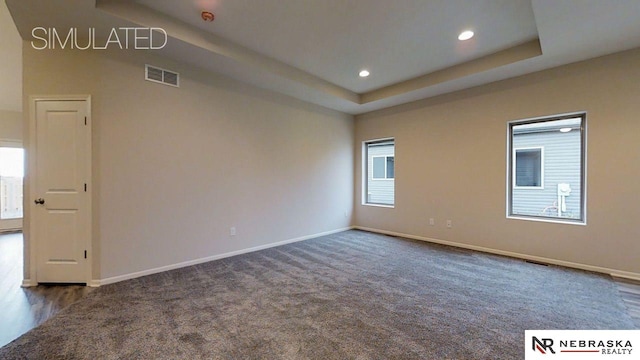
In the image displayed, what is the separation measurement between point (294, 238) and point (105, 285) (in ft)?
9.59

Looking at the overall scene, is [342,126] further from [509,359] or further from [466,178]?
[509,359]

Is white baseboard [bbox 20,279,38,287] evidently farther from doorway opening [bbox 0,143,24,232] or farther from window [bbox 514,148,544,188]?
window [bbox 514,148,544,188]

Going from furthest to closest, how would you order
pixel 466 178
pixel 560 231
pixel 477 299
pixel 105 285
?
pixel 466 178, pixel 560 231, pixel 105 285, pixel 477 299

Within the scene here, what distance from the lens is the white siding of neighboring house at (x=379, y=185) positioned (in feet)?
19.9

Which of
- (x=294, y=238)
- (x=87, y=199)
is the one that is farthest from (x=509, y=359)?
(x=87, y=199)

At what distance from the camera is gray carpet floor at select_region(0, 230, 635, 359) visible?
6.33 feet

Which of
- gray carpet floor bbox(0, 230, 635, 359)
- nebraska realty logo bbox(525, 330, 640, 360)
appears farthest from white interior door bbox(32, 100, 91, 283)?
nebraska realty logo bbox(525, 330, 640, 360)

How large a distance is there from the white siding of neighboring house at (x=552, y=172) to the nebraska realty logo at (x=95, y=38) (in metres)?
5.43

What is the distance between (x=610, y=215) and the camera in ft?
11.3

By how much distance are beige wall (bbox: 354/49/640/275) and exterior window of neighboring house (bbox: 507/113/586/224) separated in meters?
0.17

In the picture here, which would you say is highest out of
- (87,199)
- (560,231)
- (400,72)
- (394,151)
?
(400,72)

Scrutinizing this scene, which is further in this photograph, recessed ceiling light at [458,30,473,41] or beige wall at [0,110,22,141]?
beige wall at [0,110,22,141]

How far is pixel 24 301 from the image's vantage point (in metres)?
2.65

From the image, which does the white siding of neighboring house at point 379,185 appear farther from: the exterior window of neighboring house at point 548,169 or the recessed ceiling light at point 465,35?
the recessed ceiling light at point 465,35
